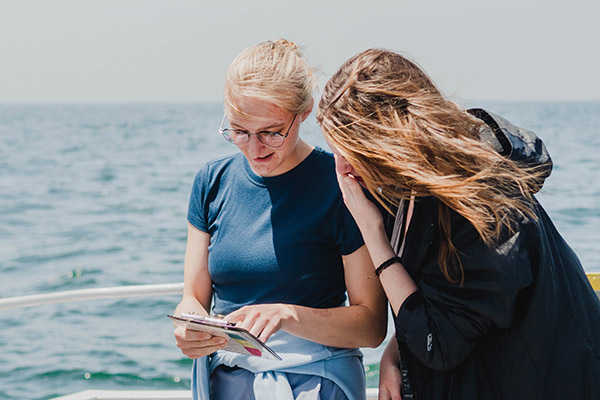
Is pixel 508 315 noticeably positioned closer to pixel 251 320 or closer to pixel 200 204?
pixel 251 320

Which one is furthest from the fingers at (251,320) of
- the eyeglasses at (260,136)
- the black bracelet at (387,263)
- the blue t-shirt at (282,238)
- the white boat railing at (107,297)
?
the white boat railing at (107,297)

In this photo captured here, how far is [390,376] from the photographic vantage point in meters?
1.68

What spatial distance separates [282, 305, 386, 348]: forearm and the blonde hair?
1.66 ft

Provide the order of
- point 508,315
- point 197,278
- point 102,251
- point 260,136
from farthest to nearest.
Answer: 1. point 102,251
2. point 197,278
3. point 260,136
4. point 508,315

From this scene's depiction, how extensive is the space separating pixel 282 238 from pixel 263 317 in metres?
0.24

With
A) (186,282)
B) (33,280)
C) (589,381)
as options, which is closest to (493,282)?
(589,381)

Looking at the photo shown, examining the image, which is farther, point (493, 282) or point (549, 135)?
point (549, 135)

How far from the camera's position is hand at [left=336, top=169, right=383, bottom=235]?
1.63 meters

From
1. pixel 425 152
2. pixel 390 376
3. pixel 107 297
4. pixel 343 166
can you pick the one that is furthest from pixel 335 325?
pixel 107 297

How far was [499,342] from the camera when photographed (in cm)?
149

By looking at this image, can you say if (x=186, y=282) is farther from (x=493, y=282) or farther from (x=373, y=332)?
(x=493, y=282)

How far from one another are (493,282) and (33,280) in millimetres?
8518

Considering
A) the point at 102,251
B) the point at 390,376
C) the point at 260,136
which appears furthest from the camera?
the point at 102,251

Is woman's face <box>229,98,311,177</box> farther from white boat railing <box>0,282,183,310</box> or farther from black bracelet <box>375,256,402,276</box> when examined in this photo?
white boat railing <box>0,282,183,310</box>
